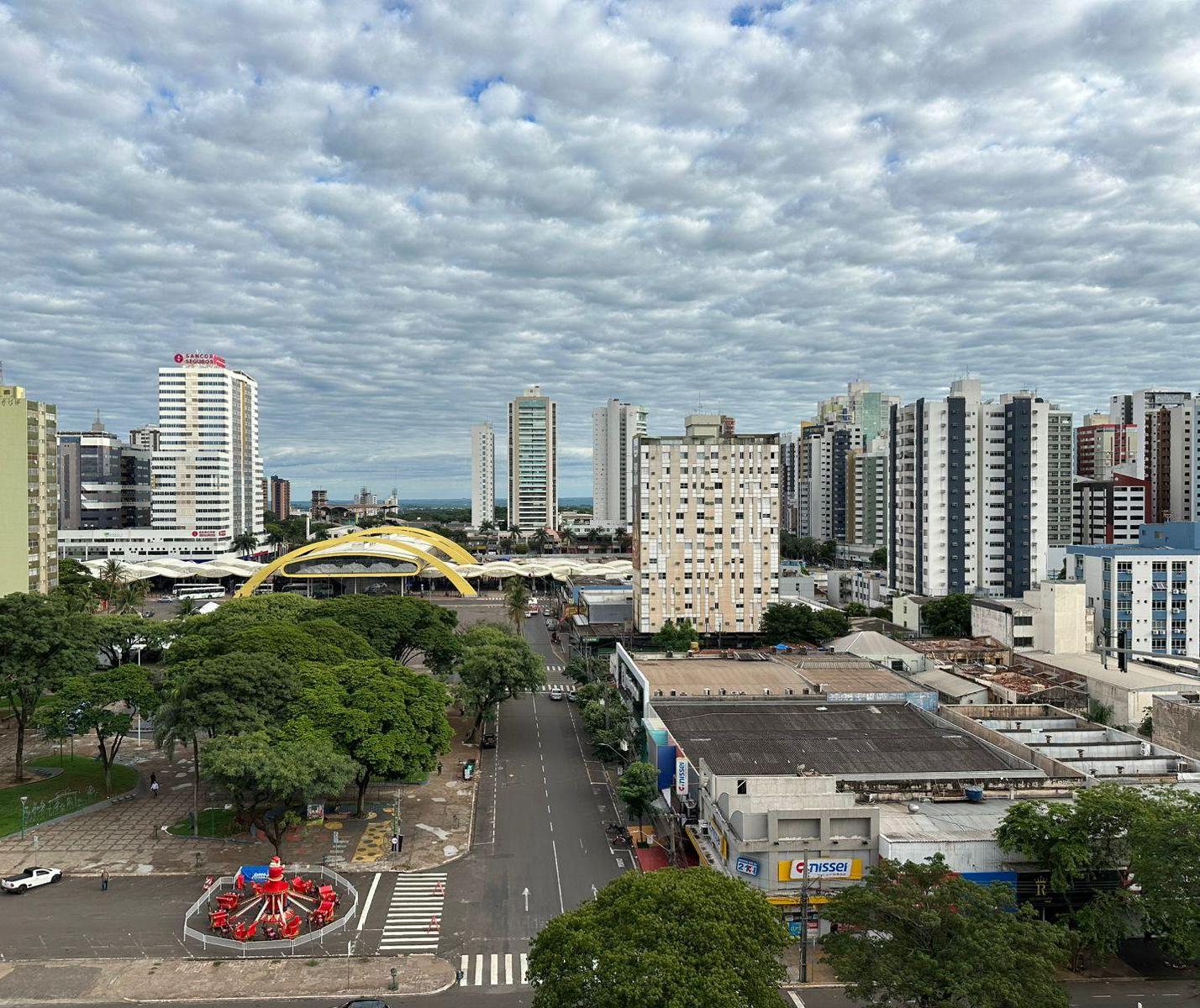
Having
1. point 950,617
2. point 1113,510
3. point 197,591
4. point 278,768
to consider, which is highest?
point 1113,510

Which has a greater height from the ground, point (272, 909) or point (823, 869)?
point (823, 869)

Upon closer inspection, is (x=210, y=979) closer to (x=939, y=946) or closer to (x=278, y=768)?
(x=278, y=768)

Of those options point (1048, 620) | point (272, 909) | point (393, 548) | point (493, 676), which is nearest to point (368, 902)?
point (272, 909)

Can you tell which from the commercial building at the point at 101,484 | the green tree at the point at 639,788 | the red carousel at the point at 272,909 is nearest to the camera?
Result: the red carousel at the point at 272,909

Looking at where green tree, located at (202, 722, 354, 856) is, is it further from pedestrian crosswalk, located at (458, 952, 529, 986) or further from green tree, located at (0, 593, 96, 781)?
green tree, located at (0, 593, 96, 781)

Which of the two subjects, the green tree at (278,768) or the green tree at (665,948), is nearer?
the green tree at (665,948)

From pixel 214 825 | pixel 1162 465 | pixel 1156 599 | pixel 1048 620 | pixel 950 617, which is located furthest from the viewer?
pixel 1162 465

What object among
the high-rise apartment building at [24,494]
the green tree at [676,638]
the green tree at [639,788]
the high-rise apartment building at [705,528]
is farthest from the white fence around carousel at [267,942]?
the high-rise apartment building at [705,528]

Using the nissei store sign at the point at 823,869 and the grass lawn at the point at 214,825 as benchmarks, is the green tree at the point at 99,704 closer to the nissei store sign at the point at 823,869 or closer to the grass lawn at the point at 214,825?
the grass lawn at the point at 214,825
